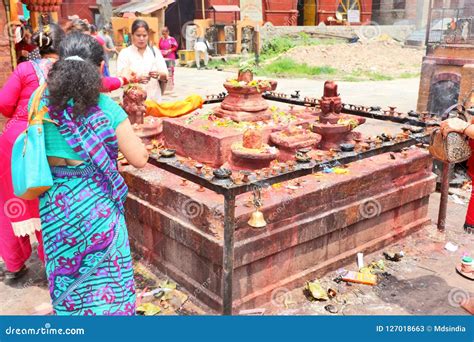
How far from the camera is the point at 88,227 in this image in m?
2.34

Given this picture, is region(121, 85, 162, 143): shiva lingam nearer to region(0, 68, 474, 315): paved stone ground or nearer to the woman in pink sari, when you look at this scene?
the woman in pink sari

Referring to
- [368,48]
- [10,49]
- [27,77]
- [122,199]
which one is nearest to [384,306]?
[122,199]

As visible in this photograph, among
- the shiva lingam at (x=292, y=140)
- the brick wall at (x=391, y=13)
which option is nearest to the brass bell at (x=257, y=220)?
the shiva lingam at (x=292, y=140)

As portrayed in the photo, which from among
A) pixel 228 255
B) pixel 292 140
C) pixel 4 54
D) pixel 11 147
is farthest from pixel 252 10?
pixel 228 255

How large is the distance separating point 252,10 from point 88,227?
24556 mm

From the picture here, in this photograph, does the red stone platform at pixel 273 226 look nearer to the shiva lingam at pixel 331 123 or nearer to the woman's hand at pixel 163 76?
the shiva lingam at pixel 331 123

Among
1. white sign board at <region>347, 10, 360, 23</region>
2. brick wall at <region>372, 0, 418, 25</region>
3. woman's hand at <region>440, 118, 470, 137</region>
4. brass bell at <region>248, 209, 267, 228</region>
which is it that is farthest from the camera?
brick wall at <region>372, 0, 418, 25</region>

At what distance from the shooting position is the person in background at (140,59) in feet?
15.7

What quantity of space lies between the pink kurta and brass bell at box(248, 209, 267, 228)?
1647 millimetres

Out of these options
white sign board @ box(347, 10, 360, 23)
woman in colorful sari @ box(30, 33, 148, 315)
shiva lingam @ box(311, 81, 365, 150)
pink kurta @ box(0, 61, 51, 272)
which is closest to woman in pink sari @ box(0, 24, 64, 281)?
pink kurta @ box(0, 61, 51, 272)

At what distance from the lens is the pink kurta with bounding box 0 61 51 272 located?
10.5 ft

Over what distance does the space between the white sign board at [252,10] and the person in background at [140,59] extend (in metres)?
20.7

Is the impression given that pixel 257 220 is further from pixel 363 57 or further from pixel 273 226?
pixel 363 57

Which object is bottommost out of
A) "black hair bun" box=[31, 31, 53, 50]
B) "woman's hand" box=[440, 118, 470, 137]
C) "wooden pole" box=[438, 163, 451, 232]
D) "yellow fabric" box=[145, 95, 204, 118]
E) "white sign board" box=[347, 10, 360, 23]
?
"wooden pole" box=[438, 163, 451, 232]
